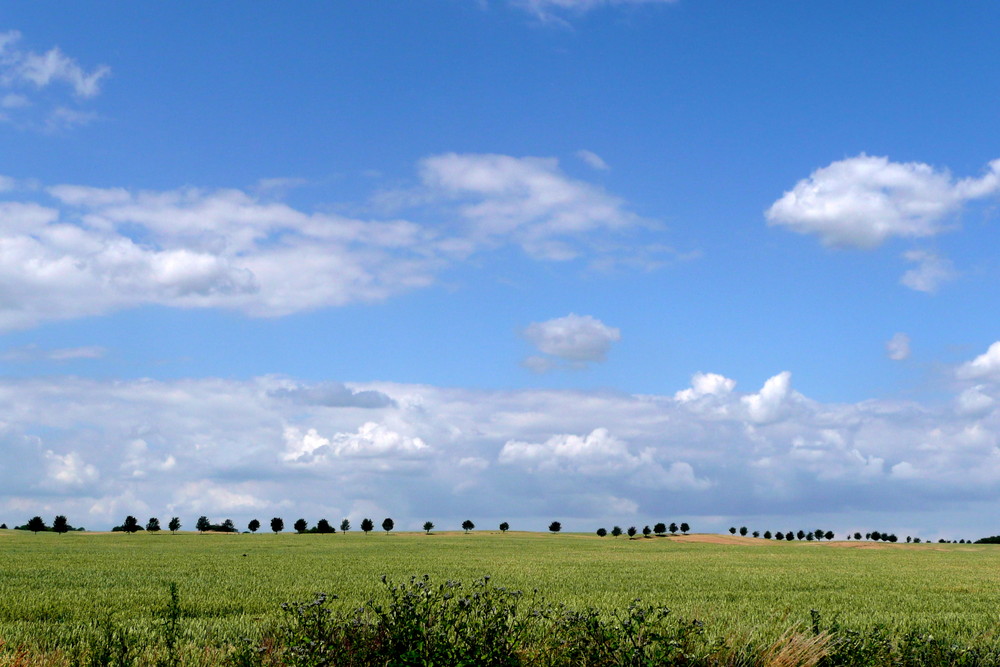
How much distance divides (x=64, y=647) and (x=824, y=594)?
2138 centimetres

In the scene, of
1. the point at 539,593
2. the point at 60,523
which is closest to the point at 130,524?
the point at 60,523

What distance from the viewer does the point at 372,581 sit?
26422 mm

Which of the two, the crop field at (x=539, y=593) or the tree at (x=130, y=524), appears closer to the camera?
the crop field at (x=539, y=593)

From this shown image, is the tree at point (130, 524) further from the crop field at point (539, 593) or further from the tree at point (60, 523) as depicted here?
the crop field at point (539, 593)

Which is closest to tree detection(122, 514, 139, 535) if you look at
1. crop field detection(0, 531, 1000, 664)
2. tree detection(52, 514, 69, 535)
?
tree detection(52, 514, 69, 535)

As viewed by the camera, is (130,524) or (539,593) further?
(130,524)

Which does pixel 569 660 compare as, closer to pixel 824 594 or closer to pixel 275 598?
pixel 275 598

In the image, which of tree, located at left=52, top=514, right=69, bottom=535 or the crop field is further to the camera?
tree, located at left=52, top=514, right=69, bottom=535

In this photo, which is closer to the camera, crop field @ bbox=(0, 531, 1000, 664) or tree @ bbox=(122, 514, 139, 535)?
crop field @ bbox=(0, 531, 1000, 664)

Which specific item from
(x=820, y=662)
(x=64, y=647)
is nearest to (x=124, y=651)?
(x=64, y=647)

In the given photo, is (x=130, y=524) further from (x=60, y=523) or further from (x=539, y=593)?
(x=539, y=593)

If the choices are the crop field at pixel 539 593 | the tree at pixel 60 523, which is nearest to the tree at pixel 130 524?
the tree at pixel 60 523

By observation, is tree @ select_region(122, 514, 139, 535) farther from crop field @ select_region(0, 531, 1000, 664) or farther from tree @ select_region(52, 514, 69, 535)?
crop field @ select_region(0, 531, 1000, 664)

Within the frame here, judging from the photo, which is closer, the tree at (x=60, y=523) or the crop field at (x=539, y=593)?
the crop field at (x=539, y=593)
